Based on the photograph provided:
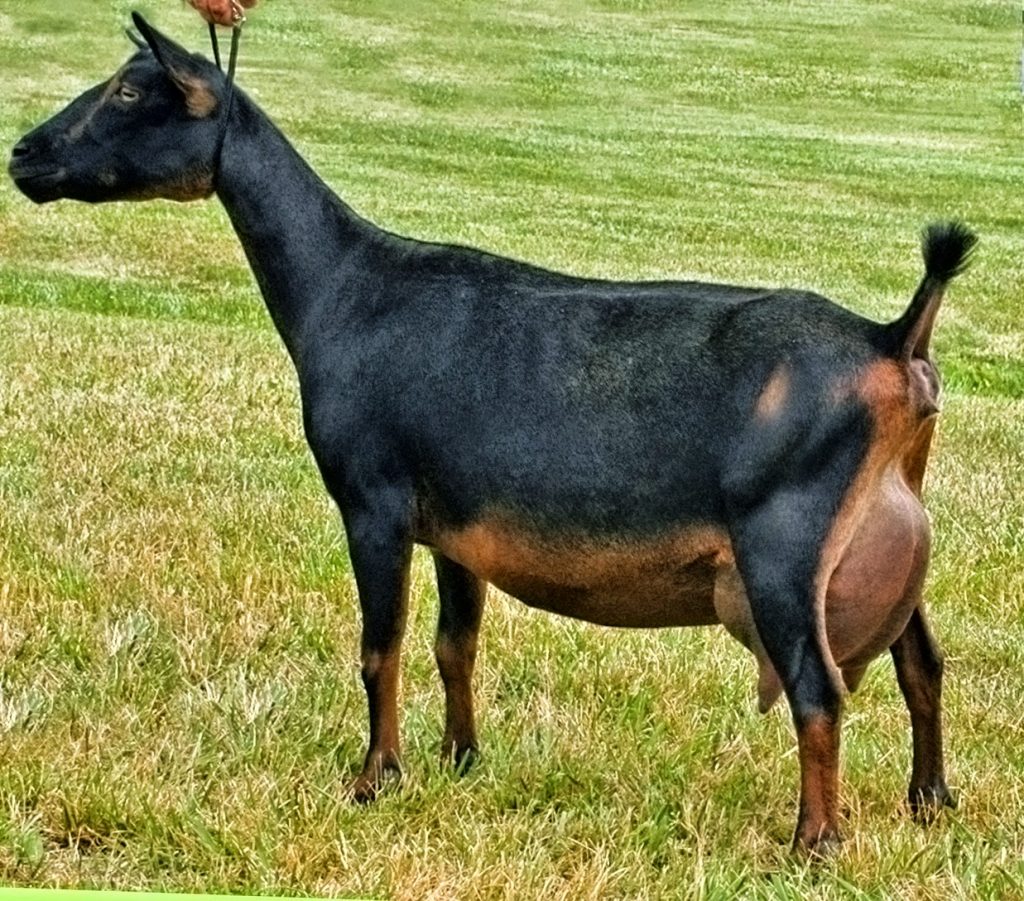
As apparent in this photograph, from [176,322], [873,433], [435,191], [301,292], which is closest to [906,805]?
[873,433]

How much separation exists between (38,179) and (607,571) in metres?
1.66

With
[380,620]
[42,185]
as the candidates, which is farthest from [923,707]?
[42,185]

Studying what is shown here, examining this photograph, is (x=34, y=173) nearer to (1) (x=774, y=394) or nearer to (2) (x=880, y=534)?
(1) (x=774, y=394)

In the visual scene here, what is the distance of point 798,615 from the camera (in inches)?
141

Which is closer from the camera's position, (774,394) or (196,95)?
(774,394)

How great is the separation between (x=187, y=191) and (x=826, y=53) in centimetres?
3509

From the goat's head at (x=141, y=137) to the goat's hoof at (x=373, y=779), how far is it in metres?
1.38

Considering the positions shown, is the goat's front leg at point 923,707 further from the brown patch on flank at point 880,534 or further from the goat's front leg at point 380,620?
the goat's front leg at point 380,620

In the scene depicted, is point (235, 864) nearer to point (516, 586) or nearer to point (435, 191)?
point (516, 586)

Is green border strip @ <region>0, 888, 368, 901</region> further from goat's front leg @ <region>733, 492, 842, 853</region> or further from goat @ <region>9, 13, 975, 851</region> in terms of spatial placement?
goat's front leg @ <region>733, 492, 842, 853</region>

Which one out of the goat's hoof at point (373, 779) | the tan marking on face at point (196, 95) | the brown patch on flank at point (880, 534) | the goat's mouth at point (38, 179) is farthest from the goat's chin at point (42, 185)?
the brown patch on flank at point (880, 534)

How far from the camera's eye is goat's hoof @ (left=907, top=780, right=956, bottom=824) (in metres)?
4.06

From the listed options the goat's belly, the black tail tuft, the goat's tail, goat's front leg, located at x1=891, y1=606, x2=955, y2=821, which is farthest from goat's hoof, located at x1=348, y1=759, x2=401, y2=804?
the black tail tuft

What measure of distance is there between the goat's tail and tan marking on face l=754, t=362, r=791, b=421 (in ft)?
0.72
